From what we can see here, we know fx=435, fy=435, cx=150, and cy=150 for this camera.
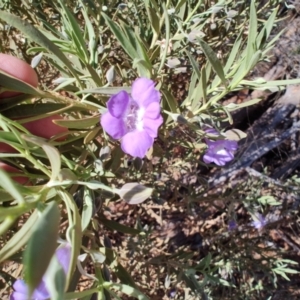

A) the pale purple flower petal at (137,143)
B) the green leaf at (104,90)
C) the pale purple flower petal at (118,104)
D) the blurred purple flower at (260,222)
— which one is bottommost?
the blurred purple flower at (260,222)

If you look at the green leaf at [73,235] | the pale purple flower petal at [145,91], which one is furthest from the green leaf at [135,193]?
the pale purple flower petal at [145,91]

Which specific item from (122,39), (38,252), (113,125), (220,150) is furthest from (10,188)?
(220,150)

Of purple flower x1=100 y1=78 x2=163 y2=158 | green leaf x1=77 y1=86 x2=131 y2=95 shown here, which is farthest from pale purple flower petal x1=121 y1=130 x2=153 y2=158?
green leaf x1=77 y1=86 x2=131 y2=95

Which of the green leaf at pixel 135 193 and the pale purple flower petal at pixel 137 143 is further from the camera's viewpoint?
the pale purple flower petal at pixel 137 143

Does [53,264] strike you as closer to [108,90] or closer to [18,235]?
[18,235]

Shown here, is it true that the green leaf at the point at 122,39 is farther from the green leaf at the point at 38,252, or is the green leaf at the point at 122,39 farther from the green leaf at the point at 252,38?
the green leaf at the point at 38,252

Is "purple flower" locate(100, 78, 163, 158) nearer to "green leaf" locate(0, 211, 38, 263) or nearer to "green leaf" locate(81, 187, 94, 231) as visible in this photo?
"green leaf" locate(81, 187, 94, 231)
